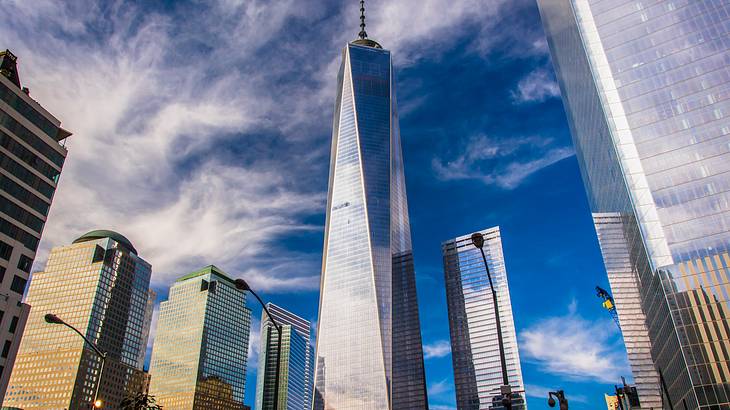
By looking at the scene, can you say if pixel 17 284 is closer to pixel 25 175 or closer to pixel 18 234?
pixel 18 234

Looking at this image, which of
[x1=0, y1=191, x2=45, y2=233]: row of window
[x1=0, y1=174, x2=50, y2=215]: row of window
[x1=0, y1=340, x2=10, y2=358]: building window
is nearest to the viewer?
[x1=0, y1=340, x2=10, y2=358]: building window

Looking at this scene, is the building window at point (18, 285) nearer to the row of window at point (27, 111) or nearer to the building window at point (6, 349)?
the building window at point (6, 349)

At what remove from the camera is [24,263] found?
254ft

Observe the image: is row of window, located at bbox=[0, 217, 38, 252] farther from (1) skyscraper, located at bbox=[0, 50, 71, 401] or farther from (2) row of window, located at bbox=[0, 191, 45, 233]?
(2) row of window, located at bbox=[0, 191, 45, 233]

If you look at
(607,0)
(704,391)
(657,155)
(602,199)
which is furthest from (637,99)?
(704,391)

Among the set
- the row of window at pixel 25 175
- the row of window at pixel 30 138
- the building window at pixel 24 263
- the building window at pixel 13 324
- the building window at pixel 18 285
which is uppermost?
the row of window at pixel 30 138

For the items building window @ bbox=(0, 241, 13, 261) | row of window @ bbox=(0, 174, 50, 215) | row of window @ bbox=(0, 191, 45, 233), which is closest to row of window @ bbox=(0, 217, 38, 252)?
row of window @ bbox=(0, 191, 45, 233)

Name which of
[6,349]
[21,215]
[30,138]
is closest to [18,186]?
[21,215]

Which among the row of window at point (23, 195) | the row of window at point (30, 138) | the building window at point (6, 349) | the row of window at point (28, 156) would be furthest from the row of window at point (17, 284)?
the row of window at point (30, 138)

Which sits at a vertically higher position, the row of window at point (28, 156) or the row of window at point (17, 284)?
the row of window at point (28, 156)

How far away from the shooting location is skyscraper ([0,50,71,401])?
243 feet

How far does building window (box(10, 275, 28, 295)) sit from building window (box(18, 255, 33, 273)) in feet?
4.91

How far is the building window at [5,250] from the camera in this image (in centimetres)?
7419

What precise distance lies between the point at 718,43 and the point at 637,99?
1791 cm
